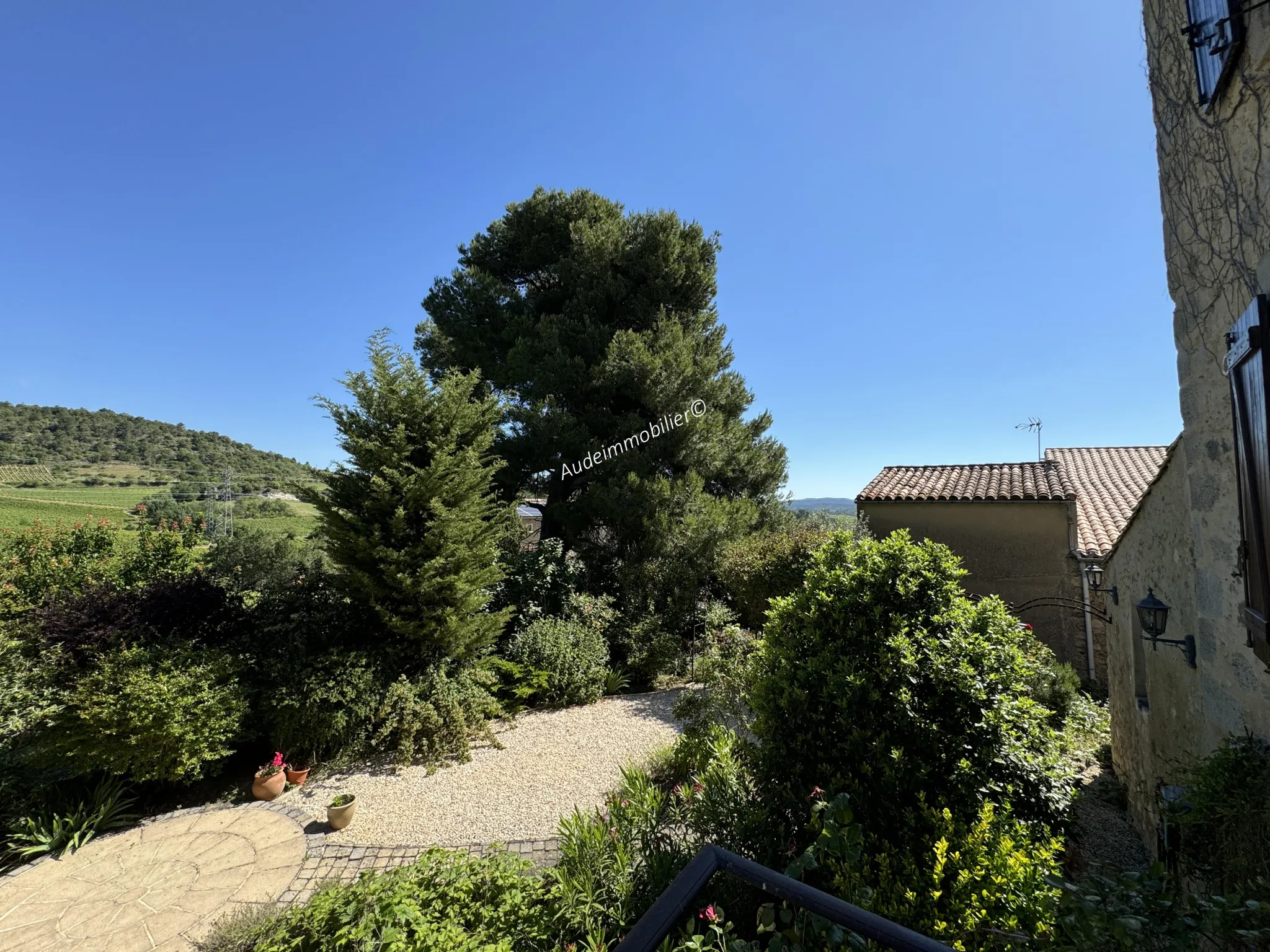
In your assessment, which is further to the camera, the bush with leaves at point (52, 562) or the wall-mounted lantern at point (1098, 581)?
the bush with leaves at point (52, 562)

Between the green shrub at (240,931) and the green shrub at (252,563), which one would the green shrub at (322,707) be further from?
the green shrub at (240,931)

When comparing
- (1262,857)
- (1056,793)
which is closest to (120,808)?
(1056,793)

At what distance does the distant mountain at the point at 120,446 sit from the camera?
30016 mm

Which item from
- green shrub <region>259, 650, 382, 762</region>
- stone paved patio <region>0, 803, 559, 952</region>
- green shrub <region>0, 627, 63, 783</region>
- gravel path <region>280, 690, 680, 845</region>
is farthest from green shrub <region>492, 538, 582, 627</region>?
green shrub <region>0, 627, 63, 783</region>

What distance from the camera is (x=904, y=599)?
381cm

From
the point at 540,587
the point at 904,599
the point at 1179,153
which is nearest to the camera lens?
the point at 1179,153

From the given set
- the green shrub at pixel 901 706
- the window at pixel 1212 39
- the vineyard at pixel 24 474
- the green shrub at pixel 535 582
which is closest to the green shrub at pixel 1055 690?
the green shrub at pixel 901 706

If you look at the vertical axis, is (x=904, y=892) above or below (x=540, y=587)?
below

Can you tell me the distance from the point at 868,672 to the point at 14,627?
371 inches

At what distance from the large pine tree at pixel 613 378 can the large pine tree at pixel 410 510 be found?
169 inches

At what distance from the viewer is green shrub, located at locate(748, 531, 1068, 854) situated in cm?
325

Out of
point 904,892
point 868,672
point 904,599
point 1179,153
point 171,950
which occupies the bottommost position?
point 171,950

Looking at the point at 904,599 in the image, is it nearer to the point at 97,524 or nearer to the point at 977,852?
the point at 977,852

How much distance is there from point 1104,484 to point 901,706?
15454 mm
